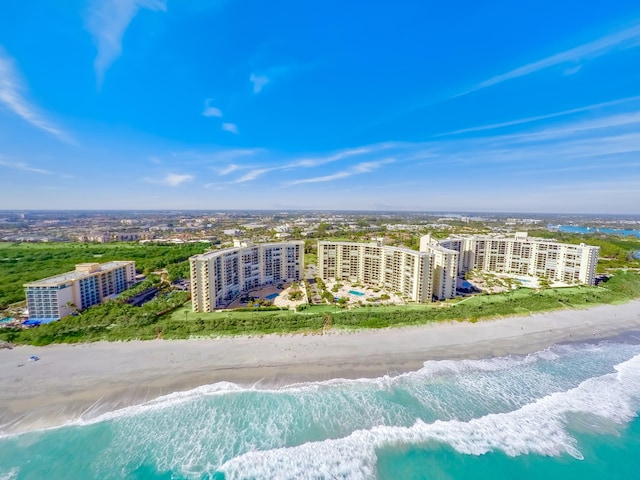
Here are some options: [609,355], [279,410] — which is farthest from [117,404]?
[609,355]

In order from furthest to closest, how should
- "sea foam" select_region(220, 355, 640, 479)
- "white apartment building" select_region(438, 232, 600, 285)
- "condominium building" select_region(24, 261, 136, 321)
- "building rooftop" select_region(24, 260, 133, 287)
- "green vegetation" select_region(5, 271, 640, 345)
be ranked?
"white apartment building" select_region(438, 232, 600, 285), "building rooftop" select_region(24, 260, 133, 287), "condominium building" select_region(24, 261, 136, 321), "green vegetation" select_region(5, 271, 640, 345), "sea foam" select_region(220, 355, 640, 479)

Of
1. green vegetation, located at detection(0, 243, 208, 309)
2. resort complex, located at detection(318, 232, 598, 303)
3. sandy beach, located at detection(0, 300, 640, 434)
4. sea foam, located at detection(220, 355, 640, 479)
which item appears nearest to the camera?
sea foam, located at detection(220, 355, 640, 479)

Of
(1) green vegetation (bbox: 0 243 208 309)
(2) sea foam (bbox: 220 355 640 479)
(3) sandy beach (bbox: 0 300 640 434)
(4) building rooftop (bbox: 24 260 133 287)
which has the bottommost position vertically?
(2) sea foam (bbox: 220 355 640 479)

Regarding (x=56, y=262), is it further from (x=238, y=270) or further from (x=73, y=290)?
(x=238, y=270)

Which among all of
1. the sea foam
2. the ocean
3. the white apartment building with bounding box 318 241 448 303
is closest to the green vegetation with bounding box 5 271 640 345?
the white apartment building with bounding box 318 241 448 303

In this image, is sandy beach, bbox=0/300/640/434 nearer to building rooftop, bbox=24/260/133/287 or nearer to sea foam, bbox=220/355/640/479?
sea foam, bbox=220/355/640/479

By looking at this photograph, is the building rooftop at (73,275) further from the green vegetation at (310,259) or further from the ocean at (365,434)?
the green vegetation at (310,259)

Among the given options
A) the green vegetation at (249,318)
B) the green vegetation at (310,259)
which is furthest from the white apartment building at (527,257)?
the green vegetation at (310,259)
